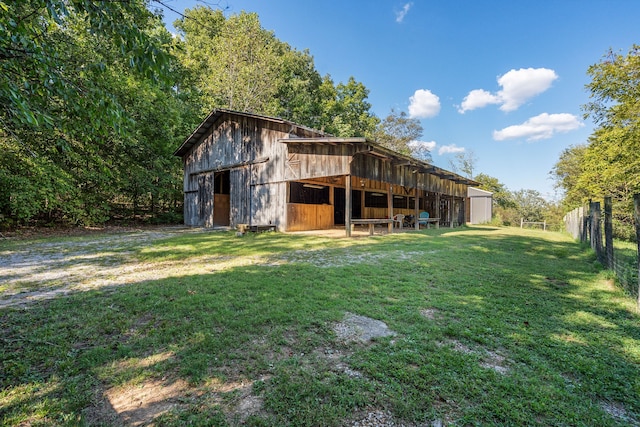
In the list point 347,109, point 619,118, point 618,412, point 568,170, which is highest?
point 347,109

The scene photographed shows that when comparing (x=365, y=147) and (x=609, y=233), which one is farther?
(x=365, y=147)

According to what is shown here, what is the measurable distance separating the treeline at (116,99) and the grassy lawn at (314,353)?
5.96 ft

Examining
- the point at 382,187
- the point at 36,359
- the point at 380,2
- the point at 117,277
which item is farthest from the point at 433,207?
the point at 36,359

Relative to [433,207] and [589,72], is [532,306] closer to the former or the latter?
[589,72]

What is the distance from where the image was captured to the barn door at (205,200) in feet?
50.9

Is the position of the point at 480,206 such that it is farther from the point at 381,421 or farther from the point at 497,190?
the point at 381,421

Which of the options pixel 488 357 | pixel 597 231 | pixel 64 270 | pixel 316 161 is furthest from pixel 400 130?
pixel 488 357

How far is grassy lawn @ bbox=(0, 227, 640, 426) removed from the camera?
5.71 ft

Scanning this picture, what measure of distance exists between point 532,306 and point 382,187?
51.1 ft

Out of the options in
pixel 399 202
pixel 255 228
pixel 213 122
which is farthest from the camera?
pixel 399 202

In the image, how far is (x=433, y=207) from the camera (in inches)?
942

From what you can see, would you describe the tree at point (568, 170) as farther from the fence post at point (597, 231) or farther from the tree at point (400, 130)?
the fence post at point (597, 231)

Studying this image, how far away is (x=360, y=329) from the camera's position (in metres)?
2.86

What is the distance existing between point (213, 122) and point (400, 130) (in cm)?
2977
